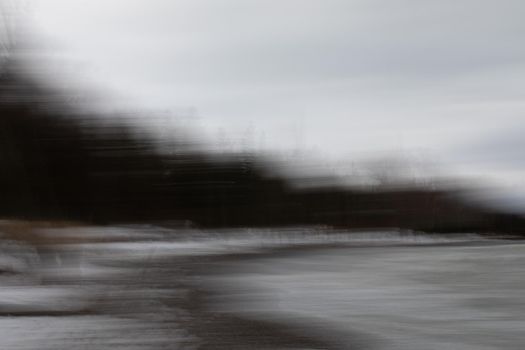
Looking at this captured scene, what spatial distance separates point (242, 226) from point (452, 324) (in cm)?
4528

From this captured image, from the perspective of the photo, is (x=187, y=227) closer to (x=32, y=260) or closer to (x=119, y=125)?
(x=119, y=125)

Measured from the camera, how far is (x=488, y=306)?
438 inches

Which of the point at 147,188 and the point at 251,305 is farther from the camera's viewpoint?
the point at 147,188

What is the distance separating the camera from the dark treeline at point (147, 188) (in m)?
26.8

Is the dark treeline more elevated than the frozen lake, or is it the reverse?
the dark treeline

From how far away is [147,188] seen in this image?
146 feet

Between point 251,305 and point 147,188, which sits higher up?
point 147,188

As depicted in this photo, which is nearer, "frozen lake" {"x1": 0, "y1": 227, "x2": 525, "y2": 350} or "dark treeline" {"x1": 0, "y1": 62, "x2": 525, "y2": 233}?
"frozen lake" {"x1": 0, "y1": 227, "x2": 525, "y2": 350}

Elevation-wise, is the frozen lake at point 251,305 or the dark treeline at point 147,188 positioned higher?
the dark treeline at point 147,188

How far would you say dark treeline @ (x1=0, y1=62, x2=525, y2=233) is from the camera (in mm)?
26795

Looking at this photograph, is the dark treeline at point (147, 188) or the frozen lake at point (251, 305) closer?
the frozen lake at point (251, 305)

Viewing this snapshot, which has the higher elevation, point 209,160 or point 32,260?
point 209,160

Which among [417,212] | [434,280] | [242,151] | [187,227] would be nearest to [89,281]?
[434,280]

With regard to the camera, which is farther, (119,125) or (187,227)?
(187,227)
